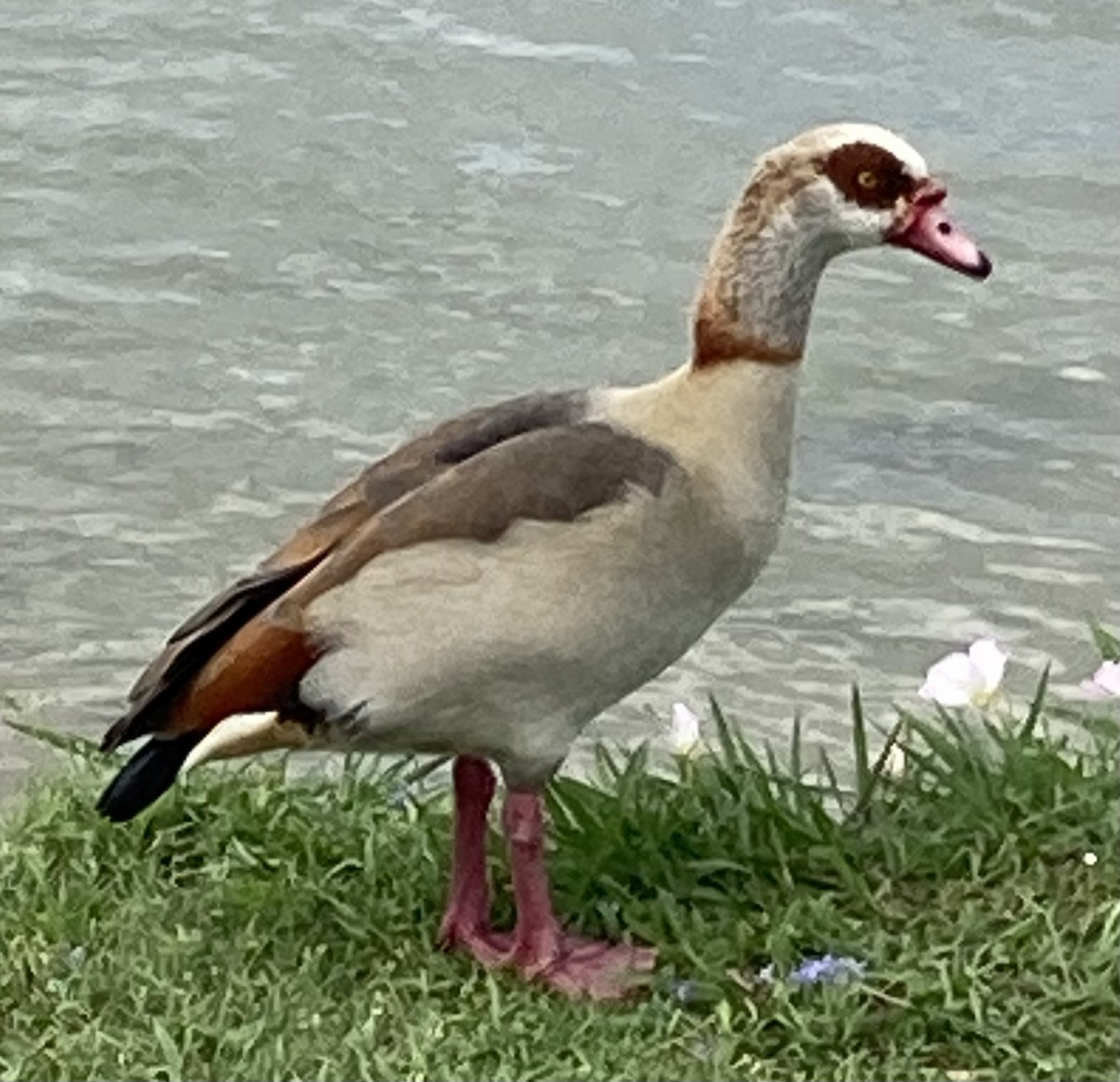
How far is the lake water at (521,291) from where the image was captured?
4.52m

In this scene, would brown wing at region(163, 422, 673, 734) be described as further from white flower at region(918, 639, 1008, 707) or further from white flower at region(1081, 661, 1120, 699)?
white flower at region(1081, 661, 1120, 699)

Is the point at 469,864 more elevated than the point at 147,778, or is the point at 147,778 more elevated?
the point at 147,778

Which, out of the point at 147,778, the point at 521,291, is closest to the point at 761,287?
the point at 147,778

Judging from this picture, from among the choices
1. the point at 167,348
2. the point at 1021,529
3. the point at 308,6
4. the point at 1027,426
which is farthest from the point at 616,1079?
the point at 308,6

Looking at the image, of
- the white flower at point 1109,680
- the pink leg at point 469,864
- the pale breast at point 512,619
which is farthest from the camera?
the white flower at point 1109,680

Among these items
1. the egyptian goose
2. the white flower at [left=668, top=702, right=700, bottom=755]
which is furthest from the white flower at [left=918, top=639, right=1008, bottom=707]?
the egyptian goose

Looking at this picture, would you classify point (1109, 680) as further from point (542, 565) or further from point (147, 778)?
point (147, 778)

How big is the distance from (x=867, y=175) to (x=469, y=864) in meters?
0.85

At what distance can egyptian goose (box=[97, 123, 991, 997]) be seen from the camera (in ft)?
10.4

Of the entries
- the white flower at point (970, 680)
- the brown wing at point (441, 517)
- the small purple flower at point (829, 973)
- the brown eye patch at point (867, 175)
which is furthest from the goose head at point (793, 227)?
the small purple flower at point (829, 973)

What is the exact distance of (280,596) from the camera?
328 cm

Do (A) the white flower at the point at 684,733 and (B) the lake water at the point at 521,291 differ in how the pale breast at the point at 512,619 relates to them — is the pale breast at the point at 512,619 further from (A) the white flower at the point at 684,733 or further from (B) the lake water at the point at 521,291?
(B) the lake water at the point at 521,291

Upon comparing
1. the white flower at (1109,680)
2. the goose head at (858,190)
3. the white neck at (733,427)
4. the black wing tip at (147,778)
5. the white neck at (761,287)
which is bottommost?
the black wing tip at (147,778)

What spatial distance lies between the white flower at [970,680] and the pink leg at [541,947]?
49 cm
